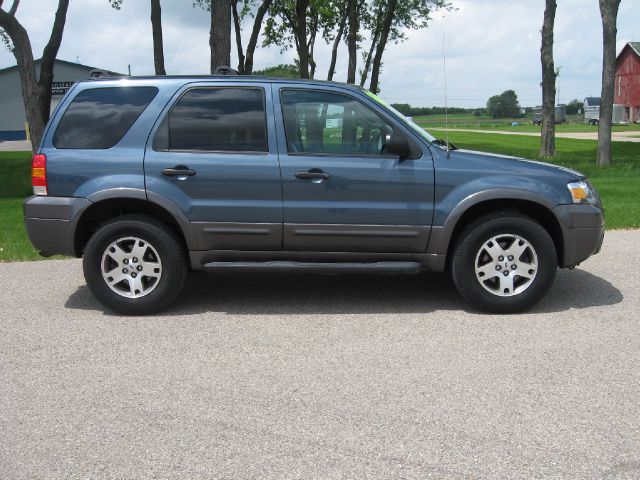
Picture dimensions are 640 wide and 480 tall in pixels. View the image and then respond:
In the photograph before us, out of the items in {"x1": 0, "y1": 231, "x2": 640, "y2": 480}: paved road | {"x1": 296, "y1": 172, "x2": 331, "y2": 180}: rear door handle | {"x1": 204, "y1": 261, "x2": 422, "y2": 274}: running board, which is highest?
→ {"x1": 296, "y1": 172, "x2": 331, "y2": 180}: rear door handle

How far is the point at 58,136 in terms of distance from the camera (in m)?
5.62

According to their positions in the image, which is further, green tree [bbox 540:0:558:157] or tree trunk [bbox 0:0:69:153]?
green tree [bbox 540:0:558:157]

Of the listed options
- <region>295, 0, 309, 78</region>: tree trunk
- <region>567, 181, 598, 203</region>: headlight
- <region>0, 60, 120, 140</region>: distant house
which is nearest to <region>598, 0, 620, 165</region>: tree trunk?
<region>295, 0, 309, 78</region>: tree trunk

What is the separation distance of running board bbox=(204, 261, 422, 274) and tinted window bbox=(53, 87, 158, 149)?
1369 mm

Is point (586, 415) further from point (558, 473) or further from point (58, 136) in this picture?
point (58, 136)

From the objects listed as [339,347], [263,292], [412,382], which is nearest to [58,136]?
[263,292]

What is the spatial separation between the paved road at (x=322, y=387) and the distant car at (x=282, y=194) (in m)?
0.42

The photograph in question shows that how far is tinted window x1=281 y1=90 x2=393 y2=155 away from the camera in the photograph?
18.3ft

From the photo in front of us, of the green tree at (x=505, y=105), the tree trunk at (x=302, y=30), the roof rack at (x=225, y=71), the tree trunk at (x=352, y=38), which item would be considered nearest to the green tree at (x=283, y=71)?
the tree trunk at (x=352, y=38)

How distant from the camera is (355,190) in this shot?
5.45 m

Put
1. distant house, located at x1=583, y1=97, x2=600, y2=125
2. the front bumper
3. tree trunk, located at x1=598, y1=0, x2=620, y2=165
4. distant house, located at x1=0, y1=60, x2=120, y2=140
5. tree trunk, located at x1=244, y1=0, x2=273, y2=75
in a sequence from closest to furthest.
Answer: the front bumper
tree trunk, located at x1=598, y1=0, x2=620, y2=165
tree trunk, located at x1=244, y1=0, x2=273, y2=75
distant house, located at x1=0, y1=60, x2=120, y2=140
distant house, located at x1=583, y1=97, x2=600, y2=125

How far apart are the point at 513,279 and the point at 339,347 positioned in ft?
5.41

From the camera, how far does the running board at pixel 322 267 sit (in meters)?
5.48

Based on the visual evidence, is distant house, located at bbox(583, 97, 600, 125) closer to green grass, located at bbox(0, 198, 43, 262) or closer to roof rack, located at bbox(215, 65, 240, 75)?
green grass, located at bbox(0, 198, 43, 262)
